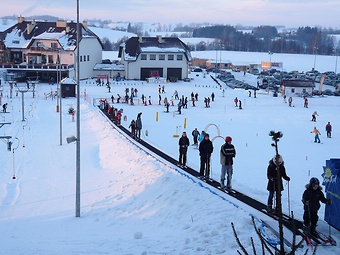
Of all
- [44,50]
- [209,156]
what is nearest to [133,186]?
[209,156]

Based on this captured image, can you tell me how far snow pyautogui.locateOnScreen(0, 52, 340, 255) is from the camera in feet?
34.9

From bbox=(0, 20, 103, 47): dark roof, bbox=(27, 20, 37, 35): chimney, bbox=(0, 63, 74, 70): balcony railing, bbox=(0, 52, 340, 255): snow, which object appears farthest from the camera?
bbox=(27, 20, 37, 35): chimney

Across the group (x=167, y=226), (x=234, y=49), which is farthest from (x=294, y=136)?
(x=234, y=49)

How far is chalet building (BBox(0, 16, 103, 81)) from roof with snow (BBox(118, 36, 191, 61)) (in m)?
5.59

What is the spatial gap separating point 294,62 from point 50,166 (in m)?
126

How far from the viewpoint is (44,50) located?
2648 inches

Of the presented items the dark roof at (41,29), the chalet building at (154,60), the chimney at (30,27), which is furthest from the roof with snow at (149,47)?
the chimney at (30,27)

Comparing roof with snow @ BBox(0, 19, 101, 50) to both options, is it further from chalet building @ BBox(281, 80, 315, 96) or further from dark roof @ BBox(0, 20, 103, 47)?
chalet building @ BBox(281, 80, 315, 96)

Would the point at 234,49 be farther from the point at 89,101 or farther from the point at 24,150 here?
the point at 24,150

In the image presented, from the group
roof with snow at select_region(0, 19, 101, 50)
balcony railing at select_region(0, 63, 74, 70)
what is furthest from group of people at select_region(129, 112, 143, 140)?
roof with snow at select_region(0, 19, 101, 50)

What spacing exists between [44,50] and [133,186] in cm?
5510

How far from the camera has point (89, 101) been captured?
45406mm

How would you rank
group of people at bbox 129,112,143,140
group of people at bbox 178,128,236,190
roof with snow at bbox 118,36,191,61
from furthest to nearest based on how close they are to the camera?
roof with snow at bbox 118,36,191,61
group of people at bbox 129,112,143,140
group of people at bbox 178,128,236,190

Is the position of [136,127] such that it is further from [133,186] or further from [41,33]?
[41,33]
